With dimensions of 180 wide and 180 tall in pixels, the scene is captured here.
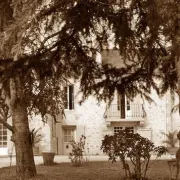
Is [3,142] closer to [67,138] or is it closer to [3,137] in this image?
[3,137]

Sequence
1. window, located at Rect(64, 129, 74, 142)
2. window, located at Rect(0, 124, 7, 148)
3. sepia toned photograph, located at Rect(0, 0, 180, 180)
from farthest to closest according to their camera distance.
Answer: window, located at Rect(64, 129, 74, 142) < window, located at Rect(0, 124, 7, 148) < sepia toned photograph, located at Rect(0, 0, 180, 180)

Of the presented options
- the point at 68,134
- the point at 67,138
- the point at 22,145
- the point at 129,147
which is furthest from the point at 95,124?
the point at 129,147

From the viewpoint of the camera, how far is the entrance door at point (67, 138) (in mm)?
29453

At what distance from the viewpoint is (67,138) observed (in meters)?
29.7

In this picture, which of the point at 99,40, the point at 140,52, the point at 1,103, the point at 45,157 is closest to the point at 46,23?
the point at 99,40

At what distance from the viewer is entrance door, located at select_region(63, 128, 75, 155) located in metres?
29.5

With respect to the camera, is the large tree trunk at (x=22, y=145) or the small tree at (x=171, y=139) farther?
the small tree at (x=171, y=139)

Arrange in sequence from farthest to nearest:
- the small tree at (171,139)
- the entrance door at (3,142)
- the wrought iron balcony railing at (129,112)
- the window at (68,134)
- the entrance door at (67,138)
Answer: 1. the window at (68,134)
2. the entrance door at (67,138)
3. the wrought iron balcony railing at (129,112)
4. the entrance door at (3,142)
5. the small tree at (171,139)

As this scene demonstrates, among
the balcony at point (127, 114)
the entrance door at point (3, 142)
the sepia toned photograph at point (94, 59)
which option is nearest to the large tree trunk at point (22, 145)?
the sepia toned photograph at point (94, 59)

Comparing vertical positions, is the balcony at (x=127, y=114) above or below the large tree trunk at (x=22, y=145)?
→ above

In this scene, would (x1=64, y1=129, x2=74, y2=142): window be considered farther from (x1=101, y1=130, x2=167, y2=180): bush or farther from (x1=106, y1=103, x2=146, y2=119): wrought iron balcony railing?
(x1=101, y1=130, x2=167, y2=180): bush

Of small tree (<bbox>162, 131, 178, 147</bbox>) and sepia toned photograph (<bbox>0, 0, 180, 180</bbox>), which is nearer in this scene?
sepia toned photograph (<bbox>0, 0, 180, 180</bbox>)

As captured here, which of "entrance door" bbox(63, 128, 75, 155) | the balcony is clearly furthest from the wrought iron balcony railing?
"entrance door" bbox(63, 128, 75, 155)

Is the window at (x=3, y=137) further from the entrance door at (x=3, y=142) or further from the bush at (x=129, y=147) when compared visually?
the bush at (x=129, y=147)
